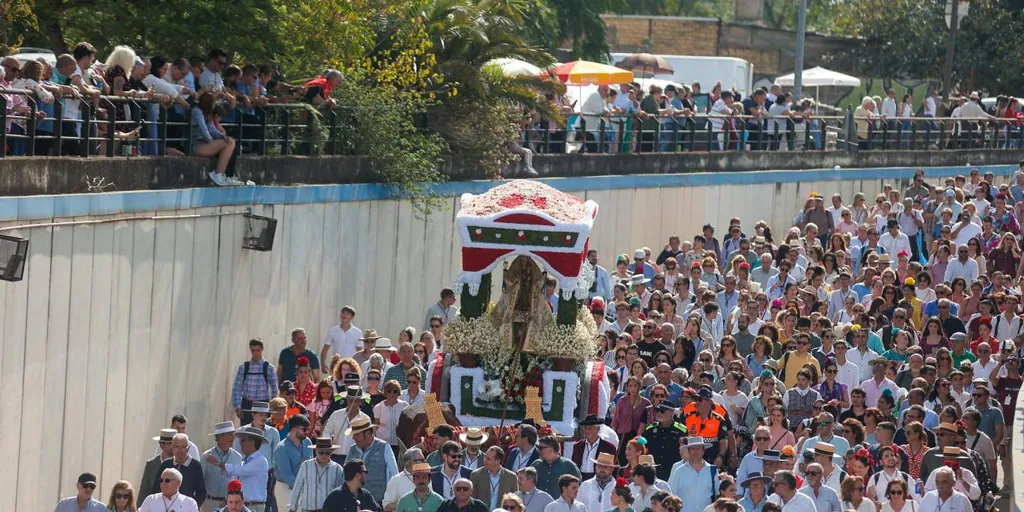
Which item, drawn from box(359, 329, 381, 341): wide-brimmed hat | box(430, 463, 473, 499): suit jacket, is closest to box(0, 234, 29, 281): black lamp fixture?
box(430, 463, 473, 499): suit jacket

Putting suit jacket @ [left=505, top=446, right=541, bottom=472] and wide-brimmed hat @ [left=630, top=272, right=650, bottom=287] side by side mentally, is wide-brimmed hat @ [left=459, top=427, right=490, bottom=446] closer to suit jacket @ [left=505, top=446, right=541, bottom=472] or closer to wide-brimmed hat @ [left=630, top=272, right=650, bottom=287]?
suit jacket @ [left=505, top=446, right=541, bottom=472]

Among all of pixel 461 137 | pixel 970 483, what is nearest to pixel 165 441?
pixel 970 483

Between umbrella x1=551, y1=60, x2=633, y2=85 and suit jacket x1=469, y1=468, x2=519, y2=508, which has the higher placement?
umbrella x1=551, y1=60, x2=633, y2=85

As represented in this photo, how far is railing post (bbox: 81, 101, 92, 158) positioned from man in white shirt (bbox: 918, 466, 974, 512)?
840 cm

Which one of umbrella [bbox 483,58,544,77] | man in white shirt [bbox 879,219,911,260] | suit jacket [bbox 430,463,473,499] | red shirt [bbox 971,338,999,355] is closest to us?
suit jacket [bbox 430,463,473,499]

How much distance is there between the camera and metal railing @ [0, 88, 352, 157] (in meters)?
18.3

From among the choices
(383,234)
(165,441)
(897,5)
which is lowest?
(165,441)

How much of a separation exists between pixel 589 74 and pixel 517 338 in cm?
1837

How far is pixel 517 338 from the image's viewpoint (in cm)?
1912

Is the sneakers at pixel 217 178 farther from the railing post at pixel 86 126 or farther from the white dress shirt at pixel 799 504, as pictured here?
the white dress shirt at pixel 799 504

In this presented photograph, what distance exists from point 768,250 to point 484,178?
399 centimetres

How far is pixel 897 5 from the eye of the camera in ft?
200

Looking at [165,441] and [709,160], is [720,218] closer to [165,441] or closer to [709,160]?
[709,160]

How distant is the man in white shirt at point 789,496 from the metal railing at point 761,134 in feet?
44.6
